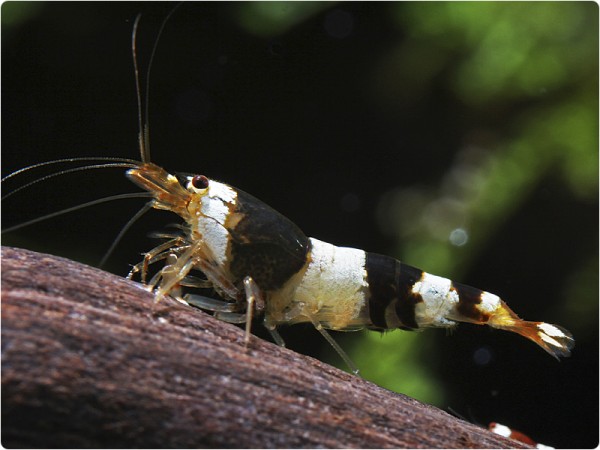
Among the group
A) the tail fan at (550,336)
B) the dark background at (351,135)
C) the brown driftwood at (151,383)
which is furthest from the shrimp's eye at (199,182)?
the tail fan at (550,336)

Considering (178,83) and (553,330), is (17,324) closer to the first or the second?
(553,330)

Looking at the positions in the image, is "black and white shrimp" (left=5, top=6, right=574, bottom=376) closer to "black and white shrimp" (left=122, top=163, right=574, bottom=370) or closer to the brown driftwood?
"black and white shrimp" (left=122, top=163, right=574, bottom=370)

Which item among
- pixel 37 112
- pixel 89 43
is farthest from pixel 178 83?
pixel 37 112

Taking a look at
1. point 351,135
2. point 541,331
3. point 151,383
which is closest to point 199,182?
point 151,383

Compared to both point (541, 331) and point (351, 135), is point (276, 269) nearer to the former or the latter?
point (541, 331)

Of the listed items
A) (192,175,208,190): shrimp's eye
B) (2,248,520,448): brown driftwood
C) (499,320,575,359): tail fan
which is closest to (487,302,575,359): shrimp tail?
(499,320,575,359): tail fan

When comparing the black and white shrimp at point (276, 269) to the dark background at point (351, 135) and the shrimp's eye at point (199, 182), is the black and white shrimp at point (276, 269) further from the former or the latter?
the dark background at point (351, 135)
